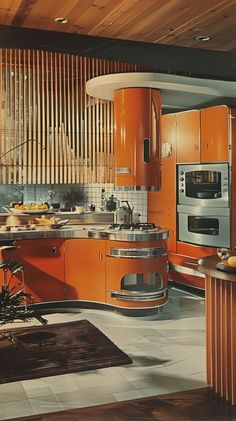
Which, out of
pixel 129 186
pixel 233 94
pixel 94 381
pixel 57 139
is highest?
pixel 233 94

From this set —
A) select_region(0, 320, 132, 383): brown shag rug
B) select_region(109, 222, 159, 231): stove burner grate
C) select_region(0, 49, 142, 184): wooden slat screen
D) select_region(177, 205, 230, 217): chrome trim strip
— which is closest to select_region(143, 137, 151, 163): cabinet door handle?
select_region(109, 222, 159, 231): stove burner grate

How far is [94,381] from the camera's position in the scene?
3799 mm

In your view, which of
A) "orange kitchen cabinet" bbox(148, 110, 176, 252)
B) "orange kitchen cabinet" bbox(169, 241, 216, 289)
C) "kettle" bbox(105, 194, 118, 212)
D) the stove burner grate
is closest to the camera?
the stove burner grate

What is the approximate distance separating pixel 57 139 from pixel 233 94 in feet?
7.57

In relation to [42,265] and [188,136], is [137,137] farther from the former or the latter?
[42,265]

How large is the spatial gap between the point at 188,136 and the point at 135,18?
2.55 m

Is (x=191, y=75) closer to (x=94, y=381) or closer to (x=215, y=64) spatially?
(x=215, y=64)

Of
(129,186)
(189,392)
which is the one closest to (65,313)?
(129,186)

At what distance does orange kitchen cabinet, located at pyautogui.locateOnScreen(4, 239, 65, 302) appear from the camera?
564cm

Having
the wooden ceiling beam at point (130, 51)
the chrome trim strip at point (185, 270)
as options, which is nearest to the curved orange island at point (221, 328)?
the wooden ceiling beam at point (130, 51)

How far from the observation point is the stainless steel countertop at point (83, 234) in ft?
18.3

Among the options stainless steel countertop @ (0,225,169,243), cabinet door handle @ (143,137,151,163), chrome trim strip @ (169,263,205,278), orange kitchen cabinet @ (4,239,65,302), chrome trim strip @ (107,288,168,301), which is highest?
cabinet door handle @ (143,137,151,163)

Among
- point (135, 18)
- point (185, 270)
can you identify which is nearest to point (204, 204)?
point (185, 270)

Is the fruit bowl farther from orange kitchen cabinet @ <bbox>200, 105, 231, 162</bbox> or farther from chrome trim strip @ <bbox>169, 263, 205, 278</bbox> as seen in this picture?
orange kitchen cabinet @ <bbox>200, 105, 231, 162</bbox>
